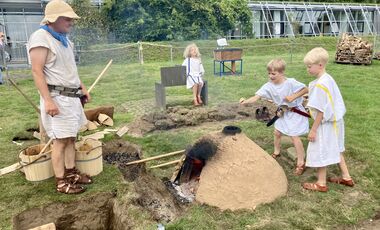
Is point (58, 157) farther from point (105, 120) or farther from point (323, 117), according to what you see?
point (323, 117)

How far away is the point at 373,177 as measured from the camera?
4.43m

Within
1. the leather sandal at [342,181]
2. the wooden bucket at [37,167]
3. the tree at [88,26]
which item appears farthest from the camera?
the tree at [88,26]

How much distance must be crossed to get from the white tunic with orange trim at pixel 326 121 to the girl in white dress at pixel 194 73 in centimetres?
493

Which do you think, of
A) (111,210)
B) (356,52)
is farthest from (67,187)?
(356,52)

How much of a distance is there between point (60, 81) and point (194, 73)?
550 centimetres

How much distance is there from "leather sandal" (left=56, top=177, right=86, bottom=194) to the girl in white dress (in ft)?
16.3

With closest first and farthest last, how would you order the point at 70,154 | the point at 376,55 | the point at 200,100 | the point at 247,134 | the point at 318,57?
the point at 318,57 → the point at 70,154 → the point at 247,134 → the point at 200,100 → the point at 376,55

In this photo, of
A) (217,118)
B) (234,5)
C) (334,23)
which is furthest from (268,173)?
(334,23)

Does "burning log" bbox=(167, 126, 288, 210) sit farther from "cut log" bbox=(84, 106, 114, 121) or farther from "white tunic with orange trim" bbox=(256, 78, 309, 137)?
"cut log" bbox=(84, 106, 114, 121)

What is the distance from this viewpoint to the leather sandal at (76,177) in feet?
13.9

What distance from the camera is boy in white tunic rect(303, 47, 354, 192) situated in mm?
3869

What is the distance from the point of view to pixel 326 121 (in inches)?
155

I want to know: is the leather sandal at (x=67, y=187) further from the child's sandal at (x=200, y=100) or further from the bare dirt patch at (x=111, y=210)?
the child's sandal at (x=200, y=100)

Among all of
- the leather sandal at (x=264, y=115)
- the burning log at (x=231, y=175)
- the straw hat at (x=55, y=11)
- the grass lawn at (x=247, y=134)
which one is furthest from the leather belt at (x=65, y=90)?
the leather sandal at (x=264, y=115)
